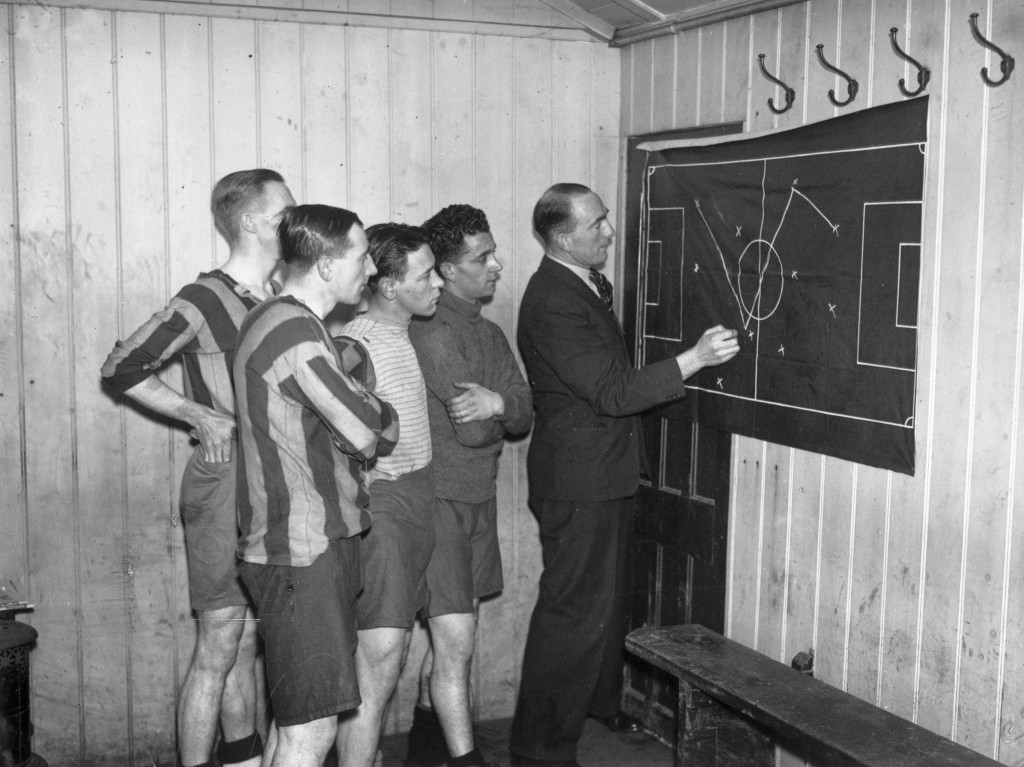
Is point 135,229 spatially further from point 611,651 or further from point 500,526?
point 611,651

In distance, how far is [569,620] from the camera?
4.02 meters

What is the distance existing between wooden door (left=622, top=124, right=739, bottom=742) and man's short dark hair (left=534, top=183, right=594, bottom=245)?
47 cm

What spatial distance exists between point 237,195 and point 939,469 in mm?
2131

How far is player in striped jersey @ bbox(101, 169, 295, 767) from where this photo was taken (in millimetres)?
3414

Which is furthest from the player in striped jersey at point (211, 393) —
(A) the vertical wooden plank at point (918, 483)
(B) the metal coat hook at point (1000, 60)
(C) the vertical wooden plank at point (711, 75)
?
(B) the metal coat hook at point (1000, 60)

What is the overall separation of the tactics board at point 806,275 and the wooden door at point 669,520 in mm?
160

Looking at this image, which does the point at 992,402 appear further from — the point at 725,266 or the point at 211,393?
the point at 211,393

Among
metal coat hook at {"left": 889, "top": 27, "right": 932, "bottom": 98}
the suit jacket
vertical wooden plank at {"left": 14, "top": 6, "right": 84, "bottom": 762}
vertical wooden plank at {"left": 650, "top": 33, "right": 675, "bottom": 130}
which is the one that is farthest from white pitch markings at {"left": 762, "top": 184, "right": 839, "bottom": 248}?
vertical wooden plank at {"left": 14, "top": 6, "right": 84, "bottom": 762}

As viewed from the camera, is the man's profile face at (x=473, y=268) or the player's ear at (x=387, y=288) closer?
the player's ear at (x=387, y=288)

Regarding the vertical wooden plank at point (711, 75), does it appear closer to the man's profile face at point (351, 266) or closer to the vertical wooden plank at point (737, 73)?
the vertical wooden plank at point (737, 73)

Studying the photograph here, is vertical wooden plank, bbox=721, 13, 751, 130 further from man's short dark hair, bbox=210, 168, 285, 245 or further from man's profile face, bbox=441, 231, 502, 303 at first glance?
man's short dark hair, bbox=210, 168, 285, 245

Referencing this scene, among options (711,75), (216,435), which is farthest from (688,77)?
(216,435)

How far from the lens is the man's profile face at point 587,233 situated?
402 cm

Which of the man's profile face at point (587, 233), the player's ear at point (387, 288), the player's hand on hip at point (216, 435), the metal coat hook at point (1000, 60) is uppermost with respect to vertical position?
the metal coat hook at point (1000, 60)
